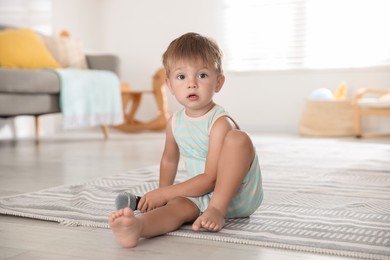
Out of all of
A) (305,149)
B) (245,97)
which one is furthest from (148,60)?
(305,149)

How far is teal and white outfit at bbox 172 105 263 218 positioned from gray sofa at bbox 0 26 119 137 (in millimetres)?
2041

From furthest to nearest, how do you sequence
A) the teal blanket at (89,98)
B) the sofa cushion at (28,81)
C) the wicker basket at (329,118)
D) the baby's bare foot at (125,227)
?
→ the wicker basket at (329,118) < the teal blanket at (89,98) < the sofa cushion at (28,81) < the baby's bare foot at (125,227)

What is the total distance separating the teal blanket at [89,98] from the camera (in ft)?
11.1

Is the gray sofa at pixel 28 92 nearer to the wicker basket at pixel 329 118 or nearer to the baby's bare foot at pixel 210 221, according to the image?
the wicker basket at pixel 329 118

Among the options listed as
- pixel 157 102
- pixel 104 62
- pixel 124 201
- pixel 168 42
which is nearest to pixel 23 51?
pixel 104 62

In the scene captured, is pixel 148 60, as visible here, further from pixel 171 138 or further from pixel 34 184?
pixel 171 138

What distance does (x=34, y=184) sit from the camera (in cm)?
179

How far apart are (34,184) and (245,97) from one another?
3237 mm

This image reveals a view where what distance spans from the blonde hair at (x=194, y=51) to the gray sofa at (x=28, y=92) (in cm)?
207

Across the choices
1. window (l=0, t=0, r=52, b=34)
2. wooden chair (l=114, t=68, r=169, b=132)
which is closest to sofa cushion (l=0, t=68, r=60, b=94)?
window (l=0, t=0, r=52, b=34)

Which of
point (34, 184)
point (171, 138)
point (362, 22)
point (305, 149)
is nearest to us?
point (171, 138)

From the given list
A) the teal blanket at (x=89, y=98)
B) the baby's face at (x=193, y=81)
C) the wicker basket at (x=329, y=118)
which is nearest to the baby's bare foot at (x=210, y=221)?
the baby's face at (x=193, y=81)

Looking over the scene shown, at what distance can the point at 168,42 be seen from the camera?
5.04m

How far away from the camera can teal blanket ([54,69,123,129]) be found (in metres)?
3.38
